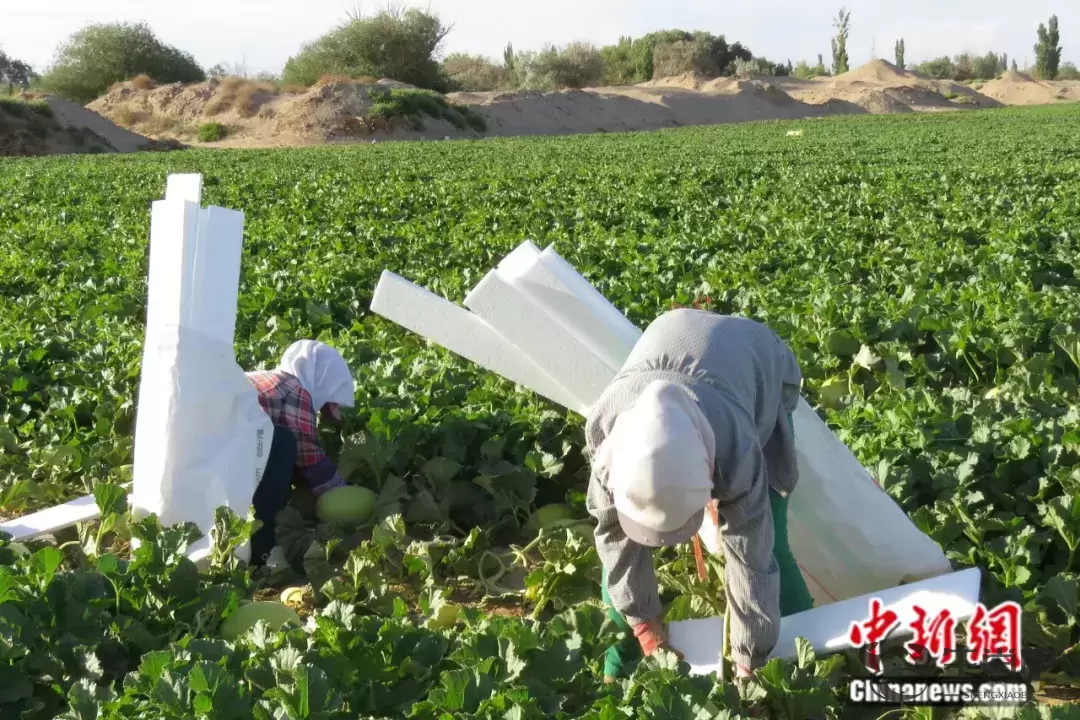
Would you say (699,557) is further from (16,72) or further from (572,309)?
(16,72)

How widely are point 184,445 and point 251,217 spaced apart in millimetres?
9647

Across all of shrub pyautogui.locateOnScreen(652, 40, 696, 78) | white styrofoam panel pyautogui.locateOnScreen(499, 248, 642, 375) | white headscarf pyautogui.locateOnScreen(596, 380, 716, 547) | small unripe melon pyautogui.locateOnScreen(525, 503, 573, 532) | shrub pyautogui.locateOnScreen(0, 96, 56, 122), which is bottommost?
small unripe melon pyautogui.locateOnScreen(525, 503, 573, 532)

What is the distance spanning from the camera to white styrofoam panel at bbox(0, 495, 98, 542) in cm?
336

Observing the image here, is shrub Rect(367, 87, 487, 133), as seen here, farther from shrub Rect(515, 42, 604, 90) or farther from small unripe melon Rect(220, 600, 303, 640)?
small unripe melon Rect(220, 600, 303, 640)

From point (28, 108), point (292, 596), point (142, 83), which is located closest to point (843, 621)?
point (292, 596)

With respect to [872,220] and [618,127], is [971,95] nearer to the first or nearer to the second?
[618,127]

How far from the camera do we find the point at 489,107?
2073 inches

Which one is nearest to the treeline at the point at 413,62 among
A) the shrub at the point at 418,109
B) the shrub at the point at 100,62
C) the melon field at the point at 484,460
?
the shrub at the point at 100,62

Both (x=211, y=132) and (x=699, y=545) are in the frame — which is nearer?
(x=699, y=545)

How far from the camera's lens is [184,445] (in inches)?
120

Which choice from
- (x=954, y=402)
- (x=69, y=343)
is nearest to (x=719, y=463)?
(x=954, y=402)

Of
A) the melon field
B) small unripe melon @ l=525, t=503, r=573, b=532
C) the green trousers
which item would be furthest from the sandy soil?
the green trousers

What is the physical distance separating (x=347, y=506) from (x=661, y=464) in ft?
6.81

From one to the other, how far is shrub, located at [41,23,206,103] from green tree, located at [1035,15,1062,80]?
73.0 metres
